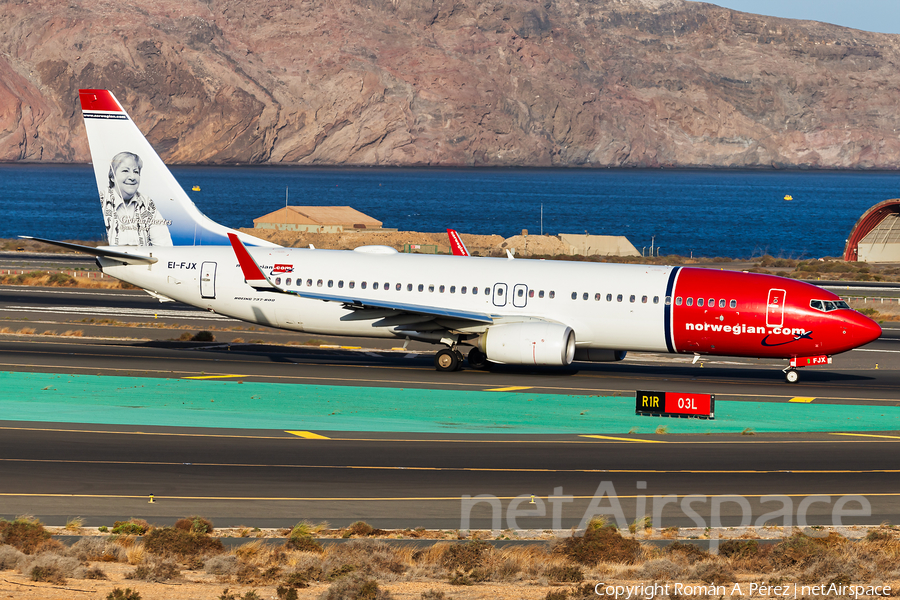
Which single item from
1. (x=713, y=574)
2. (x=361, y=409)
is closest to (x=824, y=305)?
(x=361, y=409)

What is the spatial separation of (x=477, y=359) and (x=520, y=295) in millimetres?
3875

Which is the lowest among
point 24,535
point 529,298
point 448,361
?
point 24,535

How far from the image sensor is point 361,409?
110 feet

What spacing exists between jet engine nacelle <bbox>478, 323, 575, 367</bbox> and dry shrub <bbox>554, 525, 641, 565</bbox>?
711 inches

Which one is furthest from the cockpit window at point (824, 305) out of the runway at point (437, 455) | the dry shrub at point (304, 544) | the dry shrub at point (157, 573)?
the dry shrub at point (157, 573)

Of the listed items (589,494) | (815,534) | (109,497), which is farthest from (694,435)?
(109,497)

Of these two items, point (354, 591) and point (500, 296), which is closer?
point (354, 591)

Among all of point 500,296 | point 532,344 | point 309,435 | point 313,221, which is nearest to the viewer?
point 309,435

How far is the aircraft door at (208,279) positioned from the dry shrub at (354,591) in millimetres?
27265

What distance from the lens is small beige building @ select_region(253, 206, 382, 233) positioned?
126 meters

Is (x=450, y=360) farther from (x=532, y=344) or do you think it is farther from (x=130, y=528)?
(x=130, y=528)

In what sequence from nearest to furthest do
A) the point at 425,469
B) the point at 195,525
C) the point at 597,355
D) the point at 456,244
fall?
the point at 195,525
the point at 425,469
the point at 597,355
the point at 456,244

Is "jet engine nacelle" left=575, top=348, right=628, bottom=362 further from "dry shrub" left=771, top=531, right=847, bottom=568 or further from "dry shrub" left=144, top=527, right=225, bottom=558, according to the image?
"dry shrub" left=144, top=527, right=225, bottom=558

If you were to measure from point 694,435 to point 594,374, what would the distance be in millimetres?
11413
